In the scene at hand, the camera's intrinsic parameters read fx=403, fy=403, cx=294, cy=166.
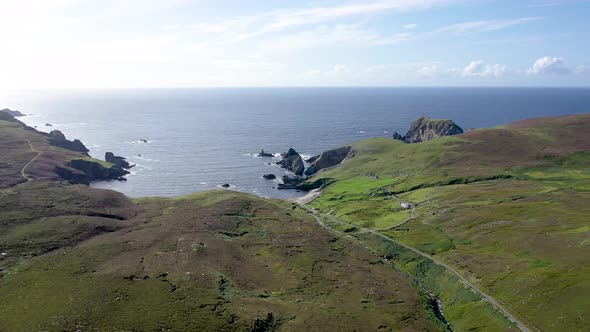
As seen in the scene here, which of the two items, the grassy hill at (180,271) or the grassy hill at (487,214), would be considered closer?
the grassy hill at (180,271)

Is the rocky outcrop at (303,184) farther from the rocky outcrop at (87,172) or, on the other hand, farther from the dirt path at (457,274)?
the rocky outcrop at (87,172)

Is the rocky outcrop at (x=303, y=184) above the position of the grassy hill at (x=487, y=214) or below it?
below

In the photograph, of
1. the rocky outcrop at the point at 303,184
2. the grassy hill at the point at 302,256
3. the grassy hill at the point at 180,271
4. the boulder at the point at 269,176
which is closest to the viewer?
the grassy hill at the point at 180,271

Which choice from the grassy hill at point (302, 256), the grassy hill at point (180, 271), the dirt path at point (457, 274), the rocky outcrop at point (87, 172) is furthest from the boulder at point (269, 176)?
the grassy hill at point (180, 271)

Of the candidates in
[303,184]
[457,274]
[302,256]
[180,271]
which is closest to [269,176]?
[303,184]

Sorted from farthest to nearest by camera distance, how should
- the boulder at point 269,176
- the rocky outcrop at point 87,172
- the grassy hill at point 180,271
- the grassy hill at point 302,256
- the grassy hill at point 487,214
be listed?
1. the boulder at point 269,176
2. the rocky outcrop at point 87,172
3. the grassy hill at point 487,214
4. the grassy hill at point 302,256
5. the grassy hill at point 180,271
